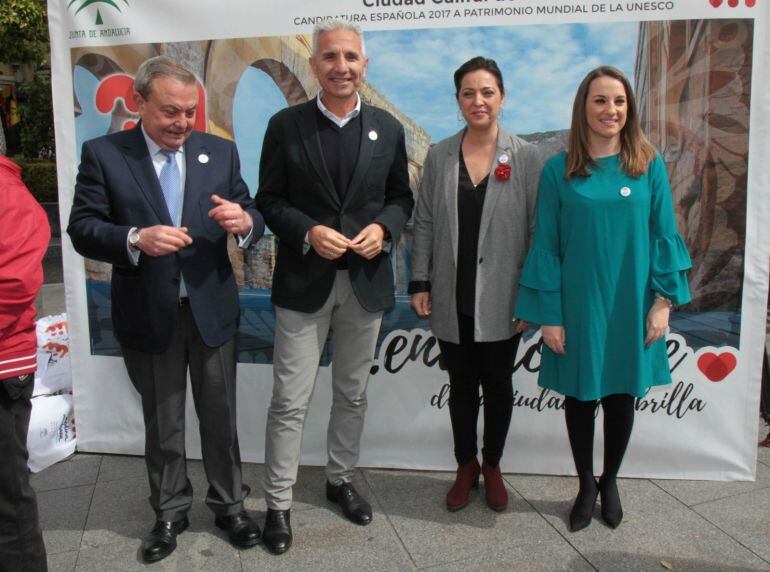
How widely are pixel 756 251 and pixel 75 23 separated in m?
3.39

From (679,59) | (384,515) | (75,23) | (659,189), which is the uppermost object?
(75,23)

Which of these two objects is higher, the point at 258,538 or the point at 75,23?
the point at 75,23

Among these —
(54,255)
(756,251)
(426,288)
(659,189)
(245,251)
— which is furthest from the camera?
(54,255)

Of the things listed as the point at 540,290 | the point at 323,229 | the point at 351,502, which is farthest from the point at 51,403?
the point at 540,290

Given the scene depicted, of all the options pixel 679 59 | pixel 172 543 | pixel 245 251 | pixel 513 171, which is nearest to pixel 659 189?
pixel 513 171

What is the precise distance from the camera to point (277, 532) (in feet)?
8.30

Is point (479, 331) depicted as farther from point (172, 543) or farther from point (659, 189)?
point (172, 543)

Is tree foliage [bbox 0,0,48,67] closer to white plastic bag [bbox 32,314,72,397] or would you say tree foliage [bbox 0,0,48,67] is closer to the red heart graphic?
white plastic bag [bbox 32,314,72,397]

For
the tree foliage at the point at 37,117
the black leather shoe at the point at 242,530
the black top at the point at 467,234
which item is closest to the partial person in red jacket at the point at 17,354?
the black leather shoe at the point at 242,530

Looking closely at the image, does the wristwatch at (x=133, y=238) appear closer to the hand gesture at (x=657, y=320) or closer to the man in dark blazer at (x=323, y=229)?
the man in dark blazer at (x=323, y=229)

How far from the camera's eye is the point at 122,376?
336cm

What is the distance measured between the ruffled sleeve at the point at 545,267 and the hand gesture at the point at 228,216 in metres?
1.08

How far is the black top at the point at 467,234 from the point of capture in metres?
2.57

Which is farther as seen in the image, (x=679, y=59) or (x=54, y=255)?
(x=54, y=255)
